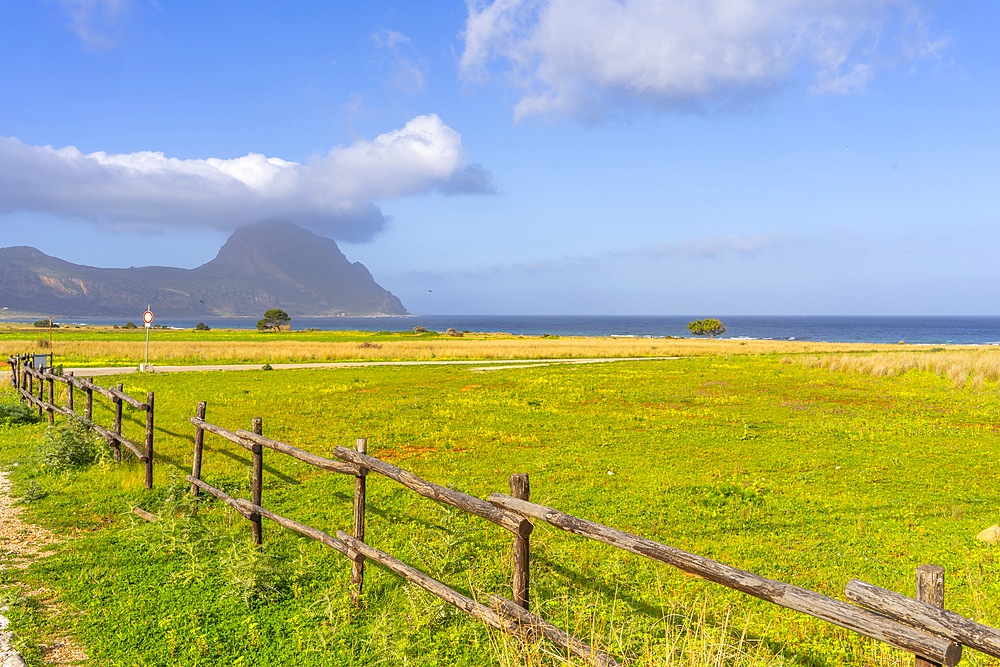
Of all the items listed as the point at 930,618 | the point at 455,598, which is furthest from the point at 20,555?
the point at 930,618

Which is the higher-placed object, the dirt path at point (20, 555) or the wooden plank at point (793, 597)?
the wooden plank at point (793, 597)

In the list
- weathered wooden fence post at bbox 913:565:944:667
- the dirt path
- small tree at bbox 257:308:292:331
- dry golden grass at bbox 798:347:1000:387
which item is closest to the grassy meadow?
the dirt path

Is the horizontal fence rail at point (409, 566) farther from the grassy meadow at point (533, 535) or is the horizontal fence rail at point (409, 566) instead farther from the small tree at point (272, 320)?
the small tree at point (272, 320)

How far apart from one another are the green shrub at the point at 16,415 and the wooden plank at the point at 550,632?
18196mm

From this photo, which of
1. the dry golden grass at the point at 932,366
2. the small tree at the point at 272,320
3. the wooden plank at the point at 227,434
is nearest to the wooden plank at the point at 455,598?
the wooden plank at the point at 227,434

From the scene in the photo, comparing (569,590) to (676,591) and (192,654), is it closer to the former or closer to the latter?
(676,591)

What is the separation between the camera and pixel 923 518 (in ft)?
34.6

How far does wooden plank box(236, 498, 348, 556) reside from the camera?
7159 millimetres

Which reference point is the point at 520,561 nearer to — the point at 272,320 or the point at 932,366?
the point at 932,366

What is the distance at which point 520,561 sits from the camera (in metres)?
5.51

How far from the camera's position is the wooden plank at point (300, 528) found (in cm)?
716

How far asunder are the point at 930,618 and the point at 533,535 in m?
6.33

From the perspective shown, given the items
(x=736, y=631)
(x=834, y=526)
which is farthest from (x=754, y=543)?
(x=736, y=631)

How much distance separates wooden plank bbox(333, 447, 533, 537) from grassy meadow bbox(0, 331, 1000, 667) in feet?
3.05
